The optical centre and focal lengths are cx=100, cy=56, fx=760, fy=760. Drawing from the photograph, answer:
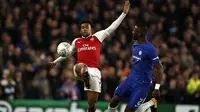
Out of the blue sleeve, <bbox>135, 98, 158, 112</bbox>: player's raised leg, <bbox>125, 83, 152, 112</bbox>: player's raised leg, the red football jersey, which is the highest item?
the red football jersey

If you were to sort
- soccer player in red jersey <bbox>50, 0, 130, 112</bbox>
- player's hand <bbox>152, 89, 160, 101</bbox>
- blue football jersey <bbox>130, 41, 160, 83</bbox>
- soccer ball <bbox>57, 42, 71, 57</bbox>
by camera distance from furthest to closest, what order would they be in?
soccer ball <bbox>57, 42, 71, 57</bbox> < soccer player in red jersey <bbox>50, 0, 130, 112</bbox> < blue football jersey <bbox>130, 41, 160, 83</bbox> < player's hand <bbox>152, 89, 160, 101</bbox>

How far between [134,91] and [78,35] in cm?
921

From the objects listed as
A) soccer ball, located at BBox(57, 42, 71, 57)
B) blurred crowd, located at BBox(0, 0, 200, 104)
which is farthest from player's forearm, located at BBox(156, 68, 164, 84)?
blurred crowd, located at BBox(0, 0, 200, 104)

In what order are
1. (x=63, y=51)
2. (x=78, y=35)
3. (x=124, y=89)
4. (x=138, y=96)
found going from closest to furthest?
(x=138, y=96)
(x=124, y=89)
(x=63, y=51)
(x=78, y=35)

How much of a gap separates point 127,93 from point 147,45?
45.4 inches

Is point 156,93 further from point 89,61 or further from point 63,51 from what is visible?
point 63,51

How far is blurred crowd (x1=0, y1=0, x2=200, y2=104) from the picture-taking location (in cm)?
2289

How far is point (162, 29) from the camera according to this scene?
27.2m

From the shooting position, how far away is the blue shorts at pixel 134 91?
1617 cm

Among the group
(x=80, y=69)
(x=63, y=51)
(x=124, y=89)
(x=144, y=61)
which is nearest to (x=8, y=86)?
(x=63, y=51)

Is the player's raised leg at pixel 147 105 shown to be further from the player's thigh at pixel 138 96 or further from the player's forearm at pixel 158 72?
the player's forearm at pixel 158 72

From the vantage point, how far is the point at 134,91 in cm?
1622

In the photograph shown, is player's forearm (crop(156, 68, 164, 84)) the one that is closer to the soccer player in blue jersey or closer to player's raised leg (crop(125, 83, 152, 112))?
the soccer player in blue jersey

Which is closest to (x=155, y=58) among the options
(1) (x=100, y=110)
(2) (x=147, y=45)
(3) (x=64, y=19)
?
(2) (x=147, y=45)
